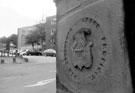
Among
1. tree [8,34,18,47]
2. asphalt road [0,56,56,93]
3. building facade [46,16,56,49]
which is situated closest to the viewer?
asphalt road [0,56,56,93]

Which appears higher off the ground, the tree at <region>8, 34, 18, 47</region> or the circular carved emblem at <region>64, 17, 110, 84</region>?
the tree at <region>8, 34, 18, 47</region>

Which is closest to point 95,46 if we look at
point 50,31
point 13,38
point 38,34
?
point 50,31

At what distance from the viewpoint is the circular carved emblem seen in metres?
1.09

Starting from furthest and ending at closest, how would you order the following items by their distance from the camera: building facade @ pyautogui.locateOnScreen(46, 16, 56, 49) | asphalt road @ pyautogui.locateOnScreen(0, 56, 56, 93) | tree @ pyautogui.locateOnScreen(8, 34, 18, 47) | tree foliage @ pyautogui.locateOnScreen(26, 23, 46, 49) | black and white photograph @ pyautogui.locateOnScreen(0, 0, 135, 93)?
tree @ pyautogui.locateOnScreen(8, 34, 18, 47)
tree foliage @ pyautogui.locateOnScreen(26, 23, 46, 49)
building facade @ pyautogui.locateOnScreen(46, 16, 56, 49)
asphalt road @ pyautogui.locateOnScreen(0, 56, 56, 93)
black and white photograph @ pyautogui.locateOnScreen(0, 0, 135, 93)

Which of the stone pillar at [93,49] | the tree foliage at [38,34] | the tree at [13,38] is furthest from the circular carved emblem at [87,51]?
the tree at [13,38]

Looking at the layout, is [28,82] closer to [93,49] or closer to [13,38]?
[93,49]

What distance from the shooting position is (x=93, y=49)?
1134 millimetres

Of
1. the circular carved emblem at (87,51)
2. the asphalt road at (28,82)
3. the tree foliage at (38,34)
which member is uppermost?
the tree foliage at (38,34)

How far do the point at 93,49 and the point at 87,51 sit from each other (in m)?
0.04

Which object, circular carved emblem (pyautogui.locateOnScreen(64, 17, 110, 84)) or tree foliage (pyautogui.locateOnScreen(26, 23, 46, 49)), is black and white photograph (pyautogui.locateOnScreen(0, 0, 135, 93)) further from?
tree foliage (pyautogui.locateOnScreen(26, 23, 46, 49))

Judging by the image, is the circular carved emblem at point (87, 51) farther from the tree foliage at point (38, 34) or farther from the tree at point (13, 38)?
the tree at point (13, 38)

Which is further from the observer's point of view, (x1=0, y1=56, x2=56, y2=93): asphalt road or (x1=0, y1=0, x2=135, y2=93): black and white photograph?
(x1=0, y1=56, x2=56, y2=93): asphalt road

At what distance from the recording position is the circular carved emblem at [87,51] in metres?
1.09

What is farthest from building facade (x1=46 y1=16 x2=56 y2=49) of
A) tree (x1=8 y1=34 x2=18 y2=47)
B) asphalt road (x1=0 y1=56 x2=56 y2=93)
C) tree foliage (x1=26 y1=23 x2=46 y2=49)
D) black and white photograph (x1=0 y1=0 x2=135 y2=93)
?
black and white photograph (x1=0 y1=0 x2=135 y2=93)
